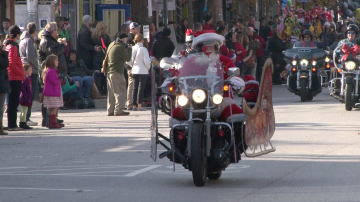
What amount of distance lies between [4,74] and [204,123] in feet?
21.5

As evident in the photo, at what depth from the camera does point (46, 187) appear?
910 cm

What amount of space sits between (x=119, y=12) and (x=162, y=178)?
17.3 meters

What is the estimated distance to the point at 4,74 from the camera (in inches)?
570

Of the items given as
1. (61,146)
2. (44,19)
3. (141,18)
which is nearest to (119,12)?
(141,18)

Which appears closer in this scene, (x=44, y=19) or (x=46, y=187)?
(x=46, y=187)

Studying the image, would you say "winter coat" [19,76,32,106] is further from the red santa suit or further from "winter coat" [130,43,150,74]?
the red santa suit

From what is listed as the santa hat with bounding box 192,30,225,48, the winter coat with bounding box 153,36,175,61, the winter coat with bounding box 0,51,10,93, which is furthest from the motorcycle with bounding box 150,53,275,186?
the winter coat with bounding box 153,36,175,61

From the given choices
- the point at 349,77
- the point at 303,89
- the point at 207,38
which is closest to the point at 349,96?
the point at 349,77

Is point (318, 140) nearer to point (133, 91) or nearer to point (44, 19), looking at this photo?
point (133, 91)

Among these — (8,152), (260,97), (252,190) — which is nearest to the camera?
(252,190)

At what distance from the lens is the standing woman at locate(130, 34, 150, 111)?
19359 millimetres

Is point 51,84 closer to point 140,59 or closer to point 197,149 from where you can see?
point 140,59

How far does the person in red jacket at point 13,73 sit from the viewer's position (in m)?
15.1

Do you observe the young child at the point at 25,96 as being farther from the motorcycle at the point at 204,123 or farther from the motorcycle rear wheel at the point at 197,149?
the motorcycle rear wheel at the point at 197,149
